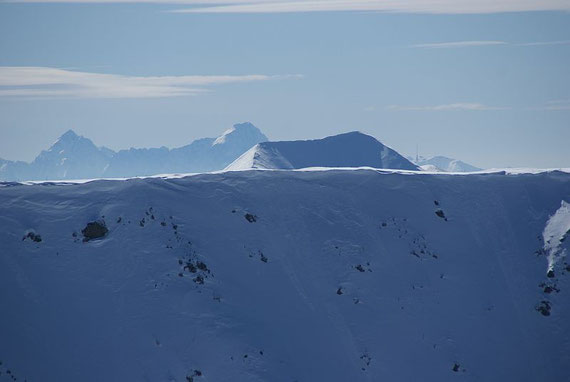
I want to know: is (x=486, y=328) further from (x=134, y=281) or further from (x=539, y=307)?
(x=134, y=281)

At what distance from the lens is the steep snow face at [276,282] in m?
54.2

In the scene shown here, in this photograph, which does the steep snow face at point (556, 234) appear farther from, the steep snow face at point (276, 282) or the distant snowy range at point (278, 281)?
the steep snow face at point (276, 282)

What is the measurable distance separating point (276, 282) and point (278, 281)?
21 cm

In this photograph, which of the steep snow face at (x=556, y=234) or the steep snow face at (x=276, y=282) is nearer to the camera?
the steep snow face at (x=276, y=282)

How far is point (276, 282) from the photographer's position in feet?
205

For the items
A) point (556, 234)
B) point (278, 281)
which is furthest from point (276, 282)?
point (556, 234)

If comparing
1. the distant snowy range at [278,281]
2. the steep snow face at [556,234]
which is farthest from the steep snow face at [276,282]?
the steep snow face at [556,234]

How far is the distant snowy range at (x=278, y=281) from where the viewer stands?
54156mm

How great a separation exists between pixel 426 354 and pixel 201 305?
55.2ft

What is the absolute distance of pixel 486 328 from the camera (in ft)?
208

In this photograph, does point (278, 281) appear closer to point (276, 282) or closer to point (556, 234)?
point (276, 282)

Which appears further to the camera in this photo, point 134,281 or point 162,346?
point 134,281

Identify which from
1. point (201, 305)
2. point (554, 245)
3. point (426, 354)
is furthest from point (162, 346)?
point (554, 245)

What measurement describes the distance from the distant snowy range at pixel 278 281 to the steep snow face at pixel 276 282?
128 mm
